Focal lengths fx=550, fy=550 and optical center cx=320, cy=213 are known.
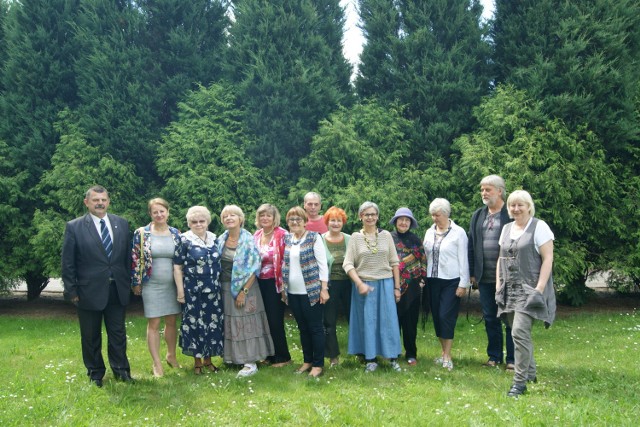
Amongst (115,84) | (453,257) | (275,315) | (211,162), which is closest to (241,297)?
(275,315)

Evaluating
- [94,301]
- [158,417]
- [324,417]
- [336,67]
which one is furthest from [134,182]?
[324,417]

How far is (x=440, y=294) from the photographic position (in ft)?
20.3

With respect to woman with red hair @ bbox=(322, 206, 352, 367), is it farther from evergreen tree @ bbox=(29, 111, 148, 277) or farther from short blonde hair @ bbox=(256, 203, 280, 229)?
evergreen tree @ bbox=(29, 111, 148, 277)

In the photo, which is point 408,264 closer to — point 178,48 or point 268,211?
point 268,211

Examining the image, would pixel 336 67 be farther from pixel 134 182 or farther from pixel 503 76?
pixel 134 182

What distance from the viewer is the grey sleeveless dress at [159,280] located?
595 centimetres

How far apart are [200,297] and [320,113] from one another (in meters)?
4.97

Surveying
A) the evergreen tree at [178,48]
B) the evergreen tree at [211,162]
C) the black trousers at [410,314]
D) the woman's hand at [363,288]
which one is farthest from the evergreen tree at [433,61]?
the woman's hand at [363,288]

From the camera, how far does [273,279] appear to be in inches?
242

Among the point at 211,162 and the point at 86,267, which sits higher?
the point at 211,162

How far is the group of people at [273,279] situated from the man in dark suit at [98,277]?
0.03ft

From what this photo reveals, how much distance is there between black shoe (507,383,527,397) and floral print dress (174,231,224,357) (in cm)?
305

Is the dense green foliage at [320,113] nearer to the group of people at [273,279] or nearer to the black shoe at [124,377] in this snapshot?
the group of people at [273,279]

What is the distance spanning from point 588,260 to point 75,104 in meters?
10.2
